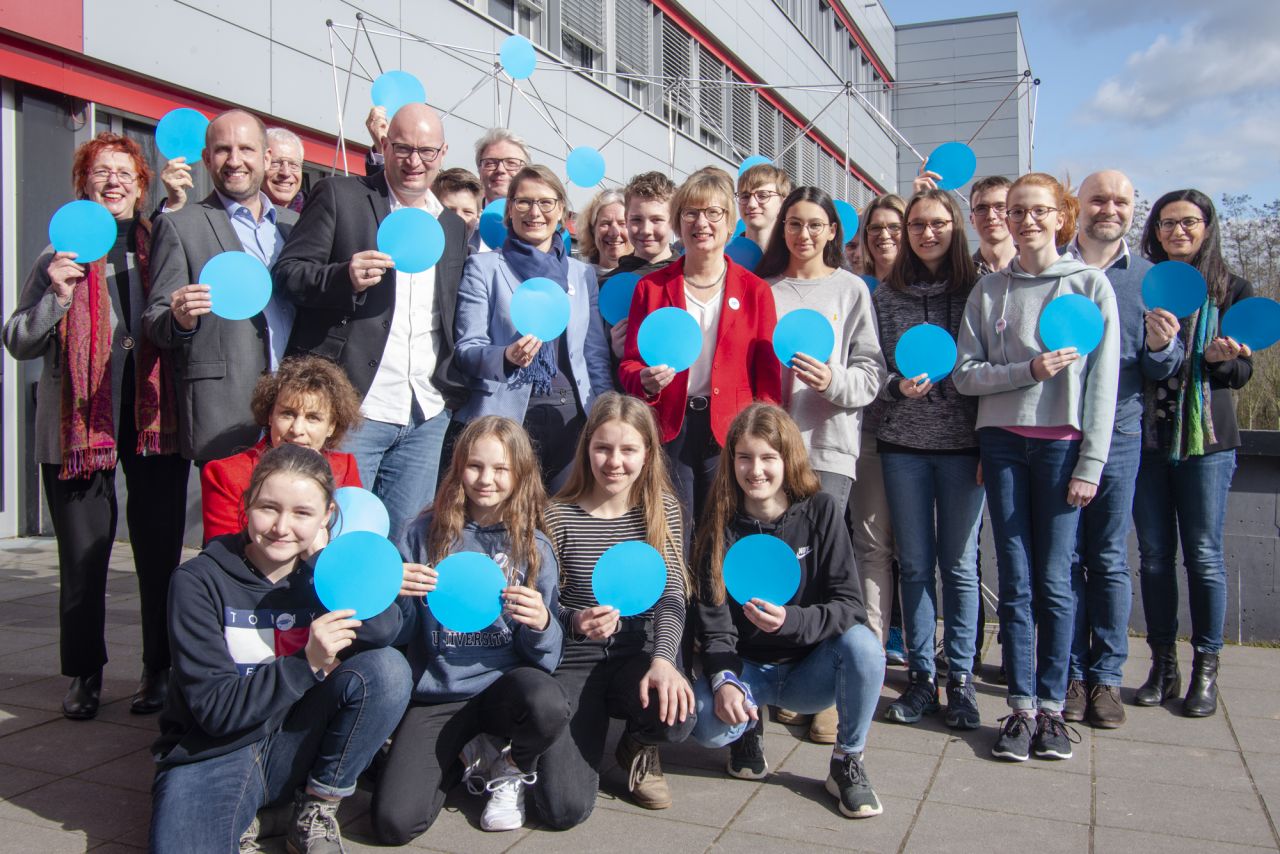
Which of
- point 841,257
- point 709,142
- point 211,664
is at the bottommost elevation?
point 211,664

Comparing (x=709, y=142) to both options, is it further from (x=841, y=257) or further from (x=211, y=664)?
(x=211, y=664)

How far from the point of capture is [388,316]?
3232 mm

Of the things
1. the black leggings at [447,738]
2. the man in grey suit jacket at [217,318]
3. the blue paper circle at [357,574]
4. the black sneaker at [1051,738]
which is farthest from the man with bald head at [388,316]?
the black sneaker at [1051,738]

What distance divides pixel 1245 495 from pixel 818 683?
2723 millimetres

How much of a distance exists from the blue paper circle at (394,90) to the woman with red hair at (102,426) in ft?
6.23

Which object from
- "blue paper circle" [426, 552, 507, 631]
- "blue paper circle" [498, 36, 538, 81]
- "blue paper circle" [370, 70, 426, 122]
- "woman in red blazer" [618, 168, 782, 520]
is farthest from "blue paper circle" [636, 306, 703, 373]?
"blue paper circle" [498, 36, 538, 81]

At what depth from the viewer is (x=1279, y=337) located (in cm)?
335

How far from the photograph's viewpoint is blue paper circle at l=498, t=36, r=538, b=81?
6.42 meters

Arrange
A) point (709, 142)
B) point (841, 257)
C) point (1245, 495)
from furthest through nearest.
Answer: point (709, 142) → point (1245, 495) → point (841, 257)

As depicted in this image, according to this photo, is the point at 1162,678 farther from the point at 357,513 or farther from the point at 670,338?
the point at 357,513

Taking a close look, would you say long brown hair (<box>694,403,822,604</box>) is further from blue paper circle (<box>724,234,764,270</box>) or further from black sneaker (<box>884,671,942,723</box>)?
blue paper circle (<box>724,234,764,270</box>)

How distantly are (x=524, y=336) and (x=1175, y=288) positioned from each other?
203cm

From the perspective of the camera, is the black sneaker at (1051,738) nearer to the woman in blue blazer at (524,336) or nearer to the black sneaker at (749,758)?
the black sneaker at (749,758)

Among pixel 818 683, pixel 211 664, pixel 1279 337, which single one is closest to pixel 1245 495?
pixel 1279 337
